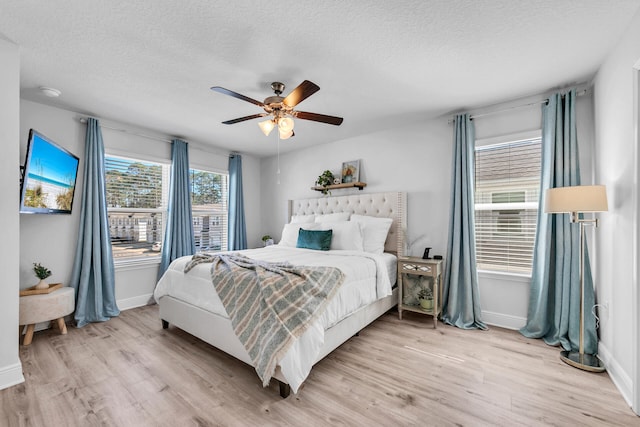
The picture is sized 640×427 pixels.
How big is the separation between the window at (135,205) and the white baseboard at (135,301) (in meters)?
0.57

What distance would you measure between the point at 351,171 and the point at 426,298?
82.9 inches

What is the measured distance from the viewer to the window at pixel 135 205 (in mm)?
3758

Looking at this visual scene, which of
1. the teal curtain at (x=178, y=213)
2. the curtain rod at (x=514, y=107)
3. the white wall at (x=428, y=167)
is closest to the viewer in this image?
the curtain rod at (x=514, y=107)

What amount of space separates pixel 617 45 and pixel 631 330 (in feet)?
6.70

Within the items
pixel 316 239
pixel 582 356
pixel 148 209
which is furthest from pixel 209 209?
pixel 582 356

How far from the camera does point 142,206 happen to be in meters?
4.03

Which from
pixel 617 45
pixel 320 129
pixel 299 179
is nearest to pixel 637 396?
pixel 617 45

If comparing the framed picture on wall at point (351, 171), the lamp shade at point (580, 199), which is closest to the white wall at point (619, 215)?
the lamp shade at point (580, 199)

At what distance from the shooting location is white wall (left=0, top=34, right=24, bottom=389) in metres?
2.05

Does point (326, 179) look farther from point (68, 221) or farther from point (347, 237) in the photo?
point (68, 221)

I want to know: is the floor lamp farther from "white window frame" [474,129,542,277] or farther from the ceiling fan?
the ceiling fan

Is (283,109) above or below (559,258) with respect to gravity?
above

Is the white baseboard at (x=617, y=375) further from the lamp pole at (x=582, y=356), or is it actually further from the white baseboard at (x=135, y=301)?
the white baseboard at (x=135, y=301)

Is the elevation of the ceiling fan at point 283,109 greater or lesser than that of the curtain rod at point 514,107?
lesser
